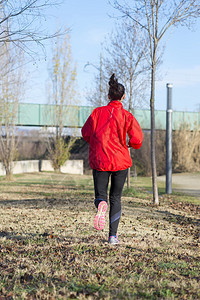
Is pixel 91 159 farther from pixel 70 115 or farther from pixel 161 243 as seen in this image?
pixel 70 115

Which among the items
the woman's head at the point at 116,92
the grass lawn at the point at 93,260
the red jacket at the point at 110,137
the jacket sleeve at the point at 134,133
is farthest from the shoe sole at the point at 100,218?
the woman's head at the point at 116,92

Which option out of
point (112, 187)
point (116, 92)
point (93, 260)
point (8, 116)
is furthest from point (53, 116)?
point (93, 260)

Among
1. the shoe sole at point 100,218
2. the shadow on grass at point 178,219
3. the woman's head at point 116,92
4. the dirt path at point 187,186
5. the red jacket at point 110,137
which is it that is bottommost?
the dirt path at point 187,186

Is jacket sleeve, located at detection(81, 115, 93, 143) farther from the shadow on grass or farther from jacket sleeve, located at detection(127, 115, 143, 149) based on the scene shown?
the shadow on grass

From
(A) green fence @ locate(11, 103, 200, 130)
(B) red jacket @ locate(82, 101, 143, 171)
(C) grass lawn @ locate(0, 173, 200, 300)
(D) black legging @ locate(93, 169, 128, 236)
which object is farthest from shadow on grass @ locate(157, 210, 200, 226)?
(A) green fence @ locate(11, 103, 200, 130)

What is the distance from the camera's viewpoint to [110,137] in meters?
4.38

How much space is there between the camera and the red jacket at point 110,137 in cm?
437

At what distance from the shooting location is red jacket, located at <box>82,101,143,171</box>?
172 inches

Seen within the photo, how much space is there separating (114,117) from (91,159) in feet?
1.83

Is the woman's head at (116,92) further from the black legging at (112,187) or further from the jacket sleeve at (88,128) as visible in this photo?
the black legging at (112,187)

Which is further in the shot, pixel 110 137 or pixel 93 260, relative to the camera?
pixel 110 137

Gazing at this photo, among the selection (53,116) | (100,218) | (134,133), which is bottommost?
(100,218)

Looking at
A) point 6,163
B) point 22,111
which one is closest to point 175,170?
point 22,111

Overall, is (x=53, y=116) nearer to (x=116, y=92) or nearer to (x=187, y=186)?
(x=187, y=186)
